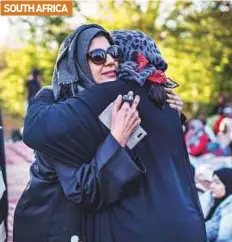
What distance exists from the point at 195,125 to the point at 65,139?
34.6 ft

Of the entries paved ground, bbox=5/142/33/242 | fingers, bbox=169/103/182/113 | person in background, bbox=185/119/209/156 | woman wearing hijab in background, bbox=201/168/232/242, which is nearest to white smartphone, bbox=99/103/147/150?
fingers, bbox=169/103/182/113

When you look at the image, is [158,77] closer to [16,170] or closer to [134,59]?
[134,59]

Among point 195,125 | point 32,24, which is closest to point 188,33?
point 32,24

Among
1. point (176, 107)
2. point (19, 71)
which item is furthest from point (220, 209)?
point (19, 71)

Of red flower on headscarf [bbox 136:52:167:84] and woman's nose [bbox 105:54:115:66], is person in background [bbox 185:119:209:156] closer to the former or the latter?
red flower on headscarf [bbox 136:52:167:84]

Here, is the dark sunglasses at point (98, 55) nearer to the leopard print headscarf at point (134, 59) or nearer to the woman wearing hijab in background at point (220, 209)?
the leopard print headscarf at point (134, 59)

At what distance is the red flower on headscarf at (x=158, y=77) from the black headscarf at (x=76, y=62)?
0.80ft

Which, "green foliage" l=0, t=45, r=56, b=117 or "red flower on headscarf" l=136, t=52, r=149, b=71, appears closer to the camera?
"red flower on headscarf" l=136, t=52, r=149, b=71

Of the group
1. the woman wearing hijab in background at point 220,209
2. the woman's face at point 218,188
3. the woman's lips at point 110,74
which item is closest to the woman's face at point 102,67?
the woman's lips at point 110,74

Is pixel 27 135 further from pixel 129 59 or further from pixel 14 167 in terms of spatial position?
pixel 14 167

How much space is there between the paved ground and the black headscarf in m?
2.52

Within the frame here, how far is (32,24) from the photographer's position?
15.6 m

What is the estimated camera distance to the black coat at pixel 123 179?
2.28 metres

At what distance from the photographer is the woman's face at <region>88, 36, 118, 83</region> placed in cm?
242
